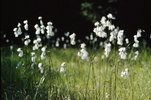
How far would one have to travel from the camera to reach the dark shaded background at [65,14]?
11078 millimetres

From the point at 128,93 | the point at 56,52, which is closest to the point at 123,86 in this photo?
the point at 128,93

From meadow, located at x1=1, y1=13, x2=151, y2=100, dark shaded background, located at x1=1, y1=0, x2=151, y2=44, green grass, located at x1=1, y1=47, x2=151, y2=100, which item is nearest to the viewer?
meadow, located at x1=1, y1=13, x2=151, y2=100

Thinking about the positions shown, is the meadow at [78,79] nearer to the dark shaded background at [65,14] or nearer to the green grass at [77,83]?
the green grass at [77,83]

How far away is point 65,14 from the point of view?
38.7 ft

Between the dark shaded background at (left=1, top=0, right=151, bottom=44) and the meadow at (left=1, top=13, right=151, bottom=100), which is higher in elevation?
the dark shaded background at (left=1, top=0, right=151, bottom=44)

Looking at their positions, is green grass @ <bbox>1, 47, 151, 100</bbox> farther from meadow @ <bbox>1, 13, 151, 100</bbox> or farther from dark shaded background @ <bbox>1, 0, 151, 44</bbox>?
dark shaded background @ <bbox>1, 0, 151, 44</bbox>

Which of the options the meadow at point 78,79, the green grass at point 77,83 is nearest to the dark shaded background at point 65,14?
the meadow at point 78,79

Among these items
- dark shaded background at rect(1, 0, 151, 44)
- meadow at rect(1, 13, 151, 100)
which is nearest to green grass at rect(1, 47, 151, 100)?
meadow at rect(1, 13, 151, 100)

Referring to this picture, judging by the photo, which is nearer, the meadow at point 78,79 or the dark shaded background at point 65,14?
the meadow at point 78,79

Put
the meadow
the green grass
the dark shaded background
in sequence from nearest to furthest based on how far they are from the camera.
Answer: the meadow, the green grass, the dark shaded background

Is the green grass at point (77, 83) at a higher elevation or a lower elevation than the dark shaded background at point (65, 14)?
lower

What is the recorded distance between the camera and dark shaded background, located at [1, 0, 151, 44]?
11.1 meters

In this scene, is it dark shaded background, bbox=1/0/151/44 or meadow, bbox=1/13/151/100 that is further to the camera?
dark shaded background, bbox=1/0/151/44

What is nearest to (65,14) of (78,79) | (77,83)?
(78,79)
